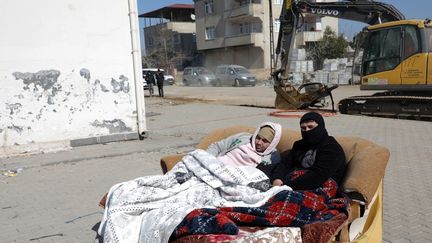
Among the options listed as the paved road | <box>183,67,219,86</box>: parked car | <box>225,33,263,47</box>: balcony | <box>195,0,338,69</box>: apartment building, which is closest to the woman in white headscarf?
the paved road

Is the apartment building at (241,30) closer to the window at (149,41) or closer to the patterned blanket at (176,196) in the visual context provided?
the window at (149,41)

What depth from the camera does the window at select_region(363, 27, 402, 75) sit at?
1249 cm

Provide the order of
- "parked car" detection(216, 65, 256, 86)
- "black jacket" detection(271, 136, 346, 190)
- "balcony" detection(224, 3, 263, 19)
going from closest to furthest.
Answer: "black jacket" detection(271, 136, 346, 190), "parked car" detection(216, 65, 256, 86), "balcony" detection(224, 3, 263, 19)

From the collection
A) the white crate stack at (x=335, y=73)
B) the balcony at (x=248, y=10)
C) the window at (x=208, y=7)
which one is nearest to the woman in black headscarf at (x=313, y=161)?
the white crate stack at (x=335, y=73)

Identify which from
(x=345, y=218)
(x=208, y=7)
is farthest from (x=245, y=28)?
(x=345, y=218)

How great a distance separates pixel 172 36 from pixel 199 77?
2367cm

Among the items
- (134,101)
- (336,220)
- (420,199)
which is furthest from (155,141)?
(336,220)

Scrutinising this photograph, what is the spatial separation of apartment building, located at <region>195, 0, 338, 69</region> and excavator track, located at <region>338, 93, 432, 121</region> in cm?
3246

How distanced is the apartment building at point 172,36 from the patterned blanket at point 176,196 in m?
54.2

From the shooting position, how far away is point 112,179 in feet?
22.5

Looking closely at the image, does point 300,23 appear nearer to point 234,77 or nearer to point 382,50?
point 382,50

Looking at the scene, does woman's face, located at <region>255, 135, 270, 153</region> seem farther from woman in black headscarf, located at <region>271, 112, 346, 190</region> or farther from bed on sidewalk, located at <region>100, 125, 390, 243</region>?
bed on sidewalk, located at <region>100, 125, 390, 243</region>

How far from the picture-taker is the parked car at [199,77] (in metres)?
39.8

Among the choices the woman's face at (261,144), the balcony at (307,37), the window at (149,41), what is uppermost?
the window at (149,41)
